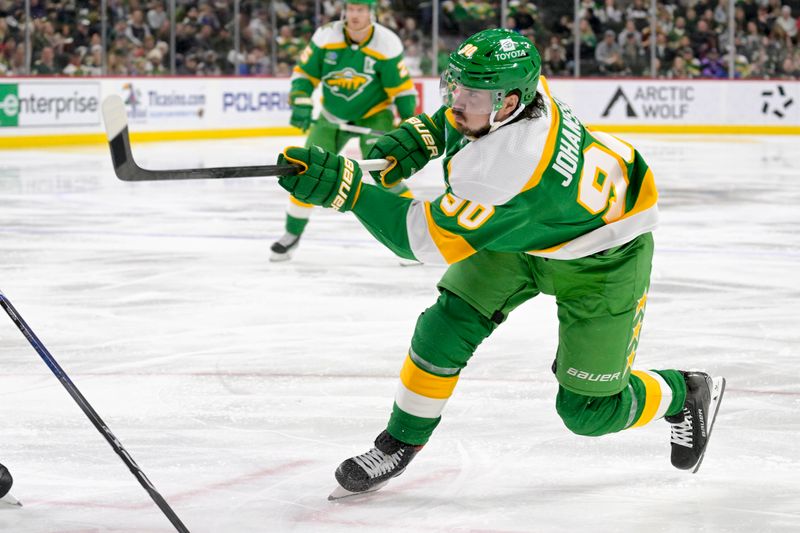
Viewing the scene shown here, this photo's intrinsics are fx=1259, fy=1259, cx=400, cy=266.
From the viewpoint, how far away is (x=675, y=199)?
8.84 metres

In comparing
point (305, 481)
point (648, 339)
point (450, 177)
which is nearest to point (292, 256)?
point (648, 339)

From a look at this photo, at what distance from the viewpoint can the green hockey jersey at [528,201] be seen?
2371mm

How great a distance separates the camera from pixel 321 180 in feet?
8.05

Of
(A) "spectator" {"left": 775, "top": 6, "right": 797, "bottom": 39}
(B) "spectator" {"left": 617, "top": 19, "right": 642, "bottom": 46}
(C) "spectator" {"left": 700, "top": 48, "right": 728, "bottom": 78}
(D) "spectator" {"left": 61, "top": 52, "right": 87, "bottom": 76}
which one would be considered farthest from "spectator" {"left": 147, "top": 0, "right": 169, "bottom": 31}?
(A) "spectator" {"left": 775, "top": 6, "right": 797, "bottom": 39}

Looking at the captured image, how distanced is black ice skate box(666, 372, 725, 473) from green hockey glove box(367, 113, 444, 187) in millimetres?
812

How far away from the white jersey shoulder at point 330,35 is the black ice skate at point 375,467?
4143 millimetres

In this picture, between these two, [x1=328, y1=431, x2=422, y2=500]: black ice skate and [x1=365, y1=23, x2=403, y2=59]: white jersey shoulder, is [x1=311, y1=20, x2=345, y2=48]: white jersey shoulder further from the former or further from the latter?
[x1=328, y1=431, x2=422, y2=500]: black ice skate

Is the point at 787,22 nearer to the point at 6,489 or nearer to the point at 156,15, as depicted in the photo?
the point at 156,15

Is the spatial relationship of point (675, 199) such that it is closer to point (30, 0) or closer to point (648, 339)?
point (648, 339)

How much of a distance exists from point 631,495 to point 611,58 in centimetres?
1364

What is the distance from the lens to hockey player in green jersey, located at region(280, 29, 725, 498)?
2391 mm

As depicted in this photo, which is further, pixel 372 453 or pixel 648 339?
pixel 648 339

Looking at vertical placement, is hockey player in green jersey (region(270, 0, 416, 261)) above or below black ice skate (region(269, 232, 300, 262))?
above

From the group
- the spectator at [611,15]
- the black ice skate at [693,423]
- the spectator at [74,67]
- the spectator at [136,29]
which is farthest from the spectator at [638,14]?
the black ice skate at [693,423]
